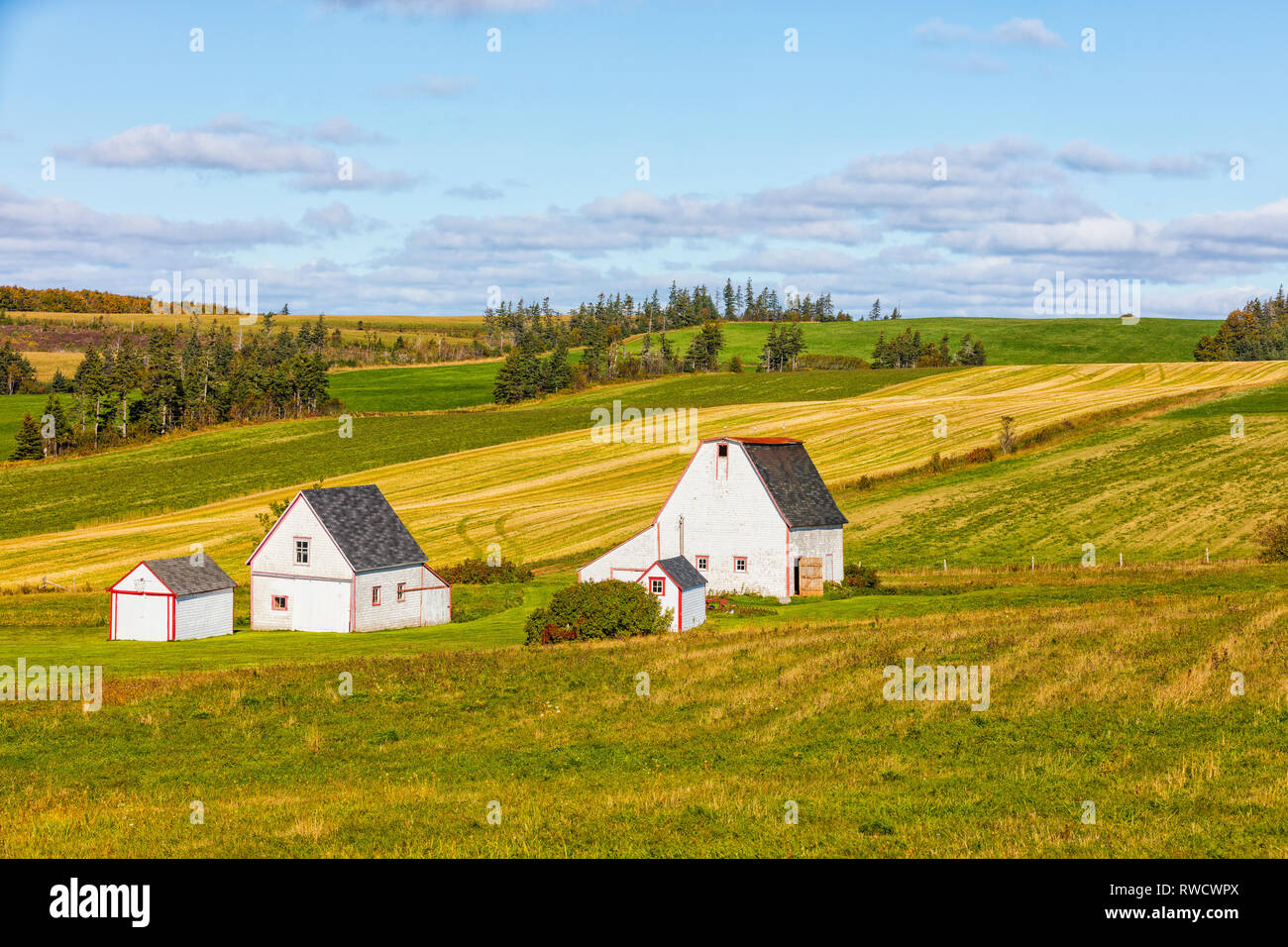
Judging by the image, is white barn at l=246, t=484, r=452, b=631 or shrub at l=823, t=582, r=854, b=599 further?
shrub at l=823, t=582, r=854, b=599

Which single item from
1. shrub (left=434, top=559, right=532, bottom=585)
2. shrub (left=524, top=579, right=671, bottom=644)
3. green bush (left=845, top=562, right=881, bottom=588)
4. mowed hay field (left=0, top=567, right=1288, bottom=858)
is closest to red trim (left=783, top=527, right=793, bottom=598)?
green bush (left=845, top=562, right=881, bottom=588)

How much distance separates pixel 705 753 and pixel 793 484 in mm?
41576

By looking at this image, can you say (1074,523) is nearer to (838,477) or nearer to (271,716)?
(838,477)

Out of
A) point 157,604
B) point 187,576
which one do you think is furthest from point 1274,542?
point 157,604

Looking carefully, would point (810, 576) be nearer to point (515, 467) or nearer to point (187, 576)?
point (187, 576)

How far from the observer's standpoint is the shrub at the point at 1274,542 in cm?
5450

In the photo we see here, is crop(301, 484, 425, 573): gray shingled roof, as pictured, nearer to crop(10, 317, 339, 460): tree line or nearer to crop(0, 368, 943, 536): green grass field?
crop(0, 368, 943, 536): green grass field

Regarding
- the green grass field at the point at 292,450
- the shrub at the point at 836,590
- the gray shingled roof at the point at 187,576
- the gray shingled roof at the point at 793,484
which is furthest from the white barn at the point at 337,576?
the green grass field at the point at 292,450

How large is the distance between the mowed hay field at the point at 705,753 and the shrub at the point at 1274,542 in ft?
80.1

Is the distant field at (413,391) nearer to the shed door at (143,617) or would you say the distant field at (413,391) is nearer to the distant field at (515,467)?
the distant field at (515,467)

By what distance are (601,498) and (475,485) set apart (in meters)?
16.2

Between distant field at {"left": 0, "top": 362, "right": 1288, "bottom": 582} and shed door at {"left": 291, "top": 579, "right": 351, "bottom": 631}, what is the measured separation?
1590cm

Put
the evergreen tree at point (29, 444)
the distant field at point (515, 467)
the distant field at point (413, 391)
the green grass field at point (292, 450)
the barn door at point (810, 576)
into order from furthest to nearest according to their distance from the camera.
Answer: the distant field at point (413, 391) < the evergreen tree at point (29, 444) < the green grass field at point (292, 450) < the distant field at point (515, 467) < the barn door at point (810, 576)

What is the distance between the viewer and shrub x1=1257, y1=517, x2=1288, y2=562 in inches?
2146
